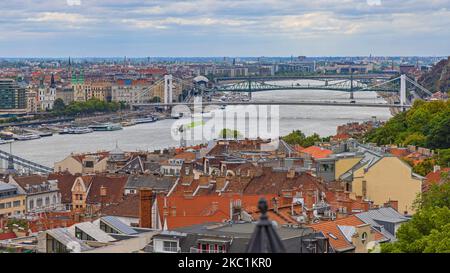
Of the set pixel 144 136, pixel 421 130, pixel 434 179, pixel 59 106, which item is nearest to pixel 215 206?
pixel 434 179

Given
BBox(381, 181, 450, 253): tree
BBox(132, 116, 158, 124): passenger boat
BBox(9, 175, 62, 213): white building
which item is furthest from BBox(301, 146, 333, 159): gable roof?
BBox(132, 116, 158, 124): passenger boat

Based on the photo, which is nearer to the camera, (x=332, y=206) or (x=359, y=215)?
(x=359, y=215)

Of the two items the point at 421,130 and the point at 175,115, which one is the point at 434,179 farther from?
the point at 175,115

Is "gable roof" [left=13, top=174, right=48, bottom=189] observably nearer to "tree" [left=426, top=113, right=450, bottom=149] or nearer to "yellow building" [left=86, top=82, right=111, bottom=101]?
"tree" [left=426, top=113, right=450, bottom=149]

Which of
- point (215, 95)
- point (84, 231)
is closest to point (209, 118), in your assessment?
point (215, 95)

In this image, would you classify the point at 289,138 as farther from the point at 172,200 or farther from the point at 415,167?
the point at 172,200
